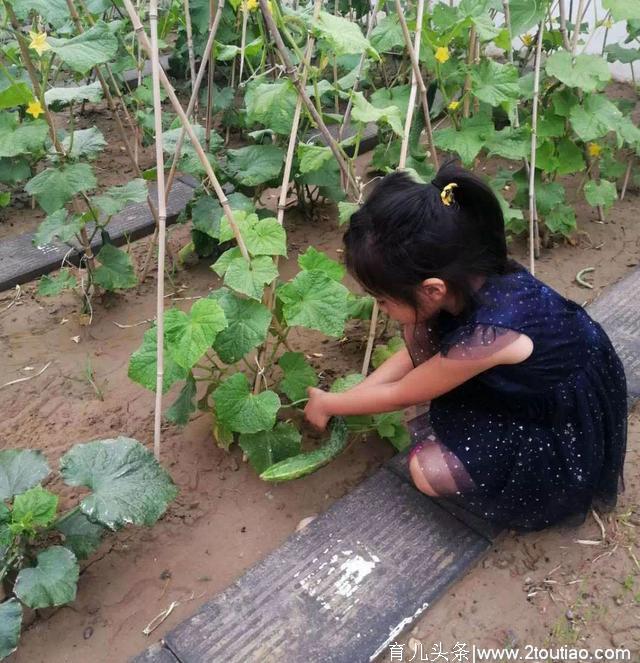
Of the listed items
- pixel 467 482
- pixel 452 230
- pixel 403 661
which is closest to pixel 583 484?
A: pixel 467 482

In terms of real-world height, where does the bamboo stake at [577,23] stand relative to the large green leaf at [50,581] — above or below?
above

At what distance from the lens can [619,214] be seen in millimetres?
3232

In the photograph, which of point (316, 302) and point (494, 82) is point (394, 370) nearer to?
point (316, 302)

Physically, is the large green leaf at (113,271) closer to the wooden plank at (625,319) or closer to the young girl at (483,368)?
the young girl at (483,368)

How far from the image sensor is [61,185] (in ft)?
7.26

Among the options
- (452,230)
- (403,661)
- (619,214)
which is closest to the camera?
(452,230)

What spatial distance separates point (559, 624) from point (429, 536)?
0.36 meters

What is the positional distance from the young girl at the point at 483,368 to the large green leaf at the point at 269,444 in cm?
8

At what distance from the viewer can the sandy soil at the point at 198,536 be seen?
Result: 166 centimetres

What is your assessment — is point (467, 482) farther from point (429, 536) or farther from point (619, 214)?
point (619, 214)

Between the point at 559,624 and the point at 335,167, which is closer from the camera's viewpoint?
the point at 559,624

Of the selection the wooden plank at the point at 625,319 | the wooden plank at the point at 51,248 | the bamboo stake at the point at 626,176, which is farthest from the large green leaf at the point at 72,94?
the bamboo stake at the point at 626,176

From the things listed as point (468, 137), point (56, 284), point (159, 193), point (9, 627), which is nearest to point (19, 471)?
point (9, 627)

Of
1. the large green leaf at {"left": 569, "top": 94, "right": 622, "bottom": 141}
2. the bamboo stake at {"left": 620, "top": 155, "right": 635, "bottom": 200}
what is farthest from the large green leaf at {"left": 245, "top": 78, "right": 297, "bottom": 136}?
the bamboo stake at {"left": 620, "top": 155, "right": 635, "bottom": 200}
